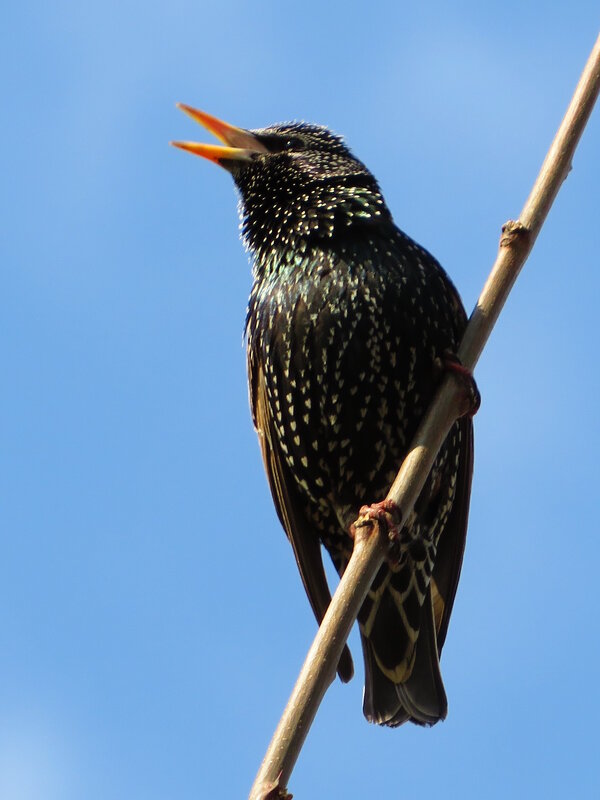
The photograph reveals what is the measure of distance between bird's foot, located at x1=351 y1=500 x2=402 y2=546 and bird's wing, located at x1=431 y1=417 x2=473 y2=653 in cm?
150

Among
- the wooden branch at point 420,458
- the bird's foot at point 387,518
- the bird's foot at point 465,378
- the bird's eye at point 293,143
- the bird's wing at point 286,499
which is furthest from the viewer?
the bird's eye at point 293,143

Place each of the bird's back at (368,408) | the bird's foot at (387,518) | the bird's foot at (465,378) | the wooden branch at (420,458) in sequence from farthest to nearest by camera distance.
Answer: the bird's back at (368,408)
the bird's foot at (465,378)
the bird's foot at (387,518)
the wooden branch at (420,458)

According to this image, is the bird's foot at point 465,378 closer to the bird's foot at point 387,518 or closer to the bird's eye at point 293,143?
the bird's foot at point 387,518

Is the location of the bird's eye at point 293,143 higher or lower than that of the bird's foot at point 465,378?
higher

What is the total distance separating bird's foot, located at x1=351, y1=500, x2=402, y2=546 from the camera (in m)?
4.03

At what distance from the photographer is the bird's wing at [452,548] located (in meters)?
5.66

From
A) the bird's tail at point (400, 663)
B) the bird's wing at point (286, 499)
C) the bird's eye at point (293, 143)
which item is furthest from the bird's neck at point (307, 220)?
the bird's tail at point (400, 663)

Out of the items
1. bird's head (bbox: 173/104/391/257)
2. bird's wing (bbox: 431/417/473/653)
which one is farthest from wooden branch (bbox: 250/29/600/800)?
bird's head (bbox: 173/104/391/257)

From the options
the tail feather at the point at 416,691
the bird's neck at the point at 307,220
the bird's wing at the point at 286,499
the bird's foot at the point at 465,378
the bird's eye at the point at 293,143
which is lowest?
the tail feather at the point at 416,691

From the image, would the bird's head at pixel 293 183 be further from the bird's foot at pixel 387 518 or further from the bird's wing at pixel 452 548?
the bird's foot at pixel 387 518

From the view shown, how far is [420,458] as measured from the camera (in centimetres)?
402

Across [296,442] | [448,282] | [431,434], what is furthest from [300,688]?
[448,282]

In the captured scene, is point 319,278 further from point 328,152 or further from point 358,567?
point 358,567

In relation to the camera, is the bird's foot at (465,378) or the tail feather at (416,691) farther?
the tail feather at (416,691)
